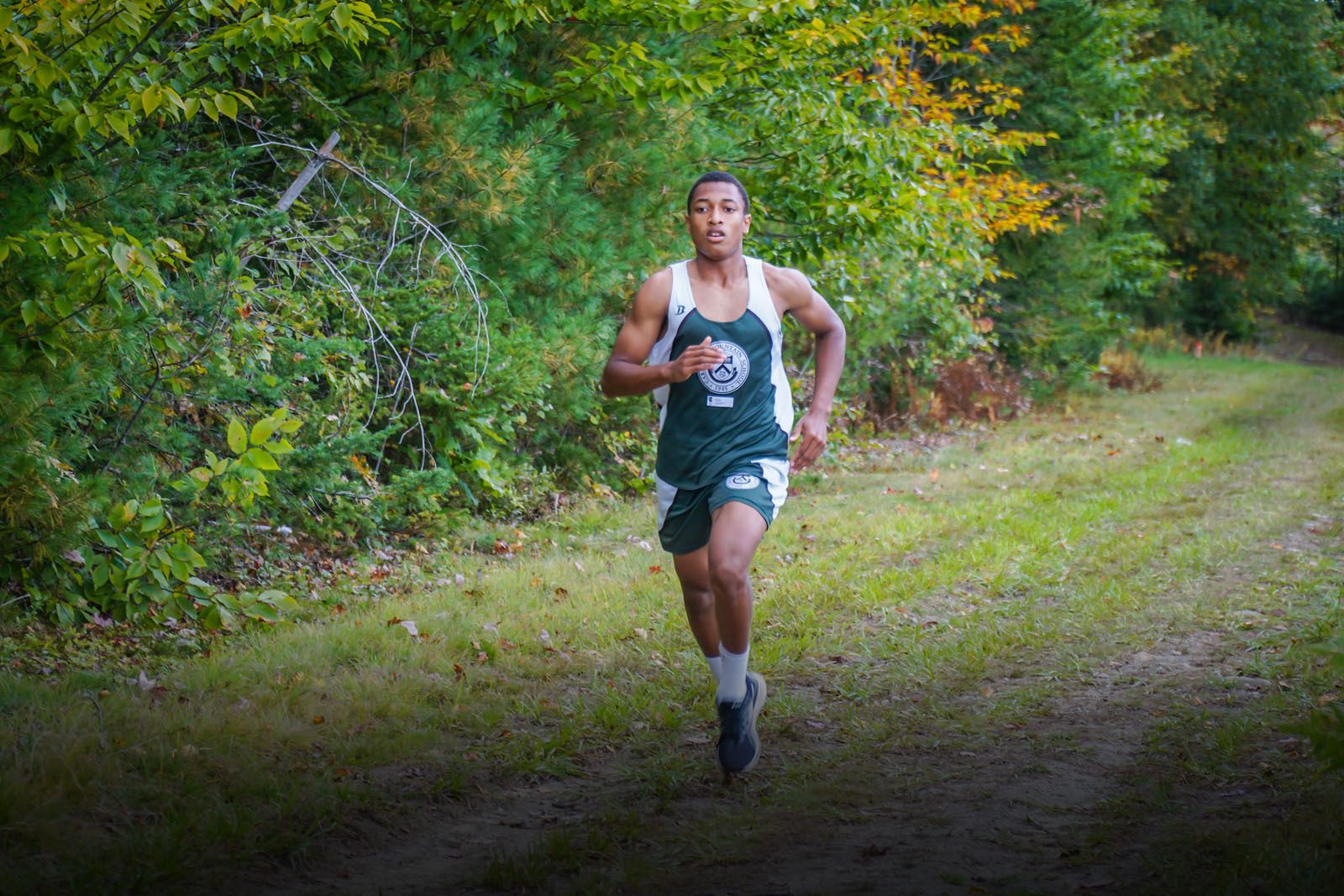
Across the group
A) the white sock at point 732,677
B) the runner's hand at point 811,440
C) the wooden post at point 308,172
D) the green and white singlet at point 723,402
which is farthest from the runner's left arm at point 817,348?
the wooden post at point 308,172

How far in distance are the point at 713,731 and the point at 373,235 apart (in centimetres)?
514

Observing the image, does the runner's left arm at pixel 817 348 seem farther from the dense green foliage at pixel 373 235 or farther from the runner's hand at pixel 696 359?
the dense green foliage at pixel 373 235

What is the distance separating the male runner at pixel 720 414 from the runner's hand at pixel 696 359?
15 cm

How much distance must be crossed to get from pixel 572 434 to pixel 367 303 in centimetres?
268

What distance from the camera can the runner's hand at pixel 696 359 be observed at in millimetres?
4488

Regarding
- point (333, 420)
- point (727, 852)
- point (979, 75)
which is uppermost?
point (979, 75)

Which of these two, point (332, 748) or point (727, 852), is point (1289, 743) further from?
point (332, 748)

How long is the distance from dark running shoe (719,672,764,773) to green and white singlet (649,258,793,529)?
76cm

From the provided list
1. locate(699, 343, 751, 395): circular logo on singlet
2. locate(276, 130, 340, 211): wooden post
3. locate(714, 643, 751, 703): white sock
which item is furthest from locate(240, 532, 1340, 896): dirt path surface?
locate(276, 130, 340, 211): wooden post

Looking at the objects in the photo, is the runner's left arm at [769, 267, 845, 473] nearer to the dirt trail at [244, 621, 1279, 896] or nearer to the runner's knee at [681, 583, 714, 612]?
the runner's knee at [681, 583, 714, 612]

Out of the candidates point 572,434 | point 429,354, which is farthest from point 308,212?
point 572,434

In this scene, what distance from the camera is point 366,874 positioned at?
384 centimetres

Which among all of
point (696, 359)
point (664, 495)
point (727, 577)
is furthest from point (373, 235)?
point (727, 577)

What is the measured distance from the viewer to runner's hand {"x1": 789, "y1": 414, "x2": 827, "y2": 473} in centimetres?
491
